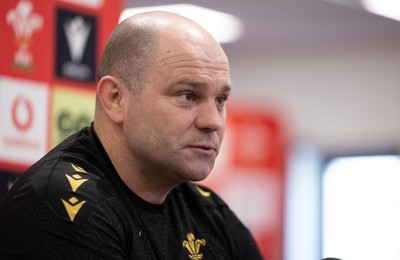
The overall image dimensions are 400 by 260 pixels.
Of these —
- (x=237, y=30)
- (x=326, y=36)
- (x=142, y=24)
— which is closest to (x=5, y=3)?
(x=142, y=24)

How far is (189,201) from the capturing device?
2.27 metres

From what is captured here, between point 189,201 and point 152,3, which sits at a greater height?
point 152,3

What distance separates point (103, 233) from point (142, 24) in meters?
0.54

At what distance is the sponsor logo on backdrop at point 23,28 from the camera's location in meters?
2.69

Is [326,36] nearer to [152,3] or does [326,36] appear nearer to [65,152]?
[152,3]

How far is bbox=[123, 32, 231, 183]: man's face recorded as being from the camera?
78.7 inches

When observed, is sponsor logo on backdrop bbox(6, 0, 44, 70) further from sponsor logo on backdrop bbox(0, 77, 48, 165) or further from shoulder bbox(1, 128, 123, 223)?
shoulder bbox(1, 128, 123, 223)

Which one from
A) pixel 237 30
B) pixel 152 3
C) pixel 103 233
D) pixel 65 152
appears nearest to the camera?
pixel 103 233

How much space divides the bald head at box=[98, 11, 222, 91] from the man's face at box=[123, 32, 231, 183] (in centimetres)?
2

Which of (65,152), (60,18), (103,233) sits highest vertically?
(60,18)

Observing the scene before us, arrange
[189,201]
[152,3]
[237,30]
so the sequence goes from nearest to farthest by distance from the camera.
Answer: [189,201]
[152,3]
[237,30]

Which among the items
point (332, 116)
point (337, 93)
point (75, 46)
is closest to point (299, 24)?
point (337, 93)

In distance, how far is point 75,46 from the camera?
288 centimetres

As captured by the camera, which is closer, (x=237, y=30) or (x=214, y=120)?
(x=214, y=120)
